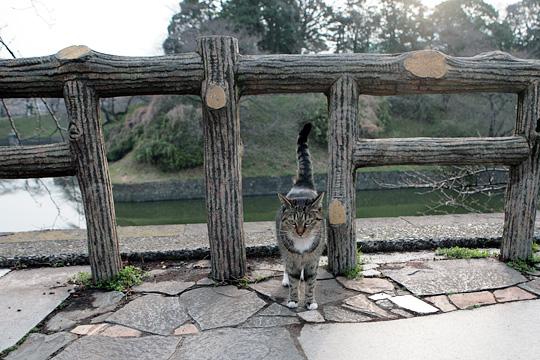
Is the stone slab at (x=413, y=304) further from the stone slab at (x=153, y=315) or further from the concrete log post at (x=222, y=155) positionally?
the stone slab at (x=153, y=315)

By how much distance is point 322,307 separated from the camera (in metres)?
2.38

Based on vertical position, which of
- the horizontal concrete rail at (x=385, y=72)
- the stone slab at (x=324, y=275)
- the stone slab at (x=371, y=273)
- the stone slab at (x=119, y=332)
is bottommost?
the stone slab at (x=371, y=273)

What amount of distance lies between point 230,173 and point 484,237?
2455 millimetres

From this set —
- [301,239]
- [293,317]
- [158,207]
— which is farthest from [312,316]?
[158,207]

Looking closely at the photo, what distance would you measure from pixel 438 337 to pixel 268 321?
3.01ft

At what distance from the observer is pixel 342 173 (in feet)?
9.11

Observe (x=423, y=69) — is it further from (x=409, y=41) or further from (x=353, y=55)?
(x=409, y=41)

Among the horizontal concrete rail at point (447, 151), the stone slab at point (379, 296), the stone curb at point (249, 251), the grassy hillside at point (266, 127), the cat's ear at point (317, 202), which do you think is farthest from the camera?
the grassy hillside at point (266, 127)

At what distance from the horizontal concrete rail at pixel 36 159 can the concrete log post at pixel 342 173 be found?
183cm

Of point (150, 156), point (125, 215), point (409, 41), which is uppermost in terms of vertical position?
point (409, 41)

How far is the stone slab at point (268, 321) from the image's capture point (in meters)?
2.19

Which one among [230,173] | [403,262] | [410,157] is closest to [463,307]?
[403,262]

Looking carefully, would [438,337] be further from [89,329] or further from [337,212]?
[89,329]

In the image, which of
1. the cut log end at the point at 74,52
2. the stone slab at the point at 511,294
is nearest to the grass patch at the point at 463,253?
the stone slab at the point at 511,294
